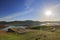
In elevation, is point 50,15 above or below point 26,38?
above

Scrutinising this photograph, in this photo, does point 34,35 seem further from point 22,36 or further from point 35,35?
point 22,36

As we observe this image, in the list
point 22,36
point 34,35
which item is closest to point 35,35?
point 34,35

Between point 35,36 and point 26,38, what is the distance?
0.15m

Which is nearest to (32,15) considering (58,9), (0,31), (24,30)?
(24,30)

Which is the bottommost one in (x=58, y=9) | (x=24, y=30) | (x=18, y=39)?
(x=18, y=39)

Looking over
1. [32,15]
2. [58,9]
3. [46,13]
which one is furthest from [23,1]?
[58,9]

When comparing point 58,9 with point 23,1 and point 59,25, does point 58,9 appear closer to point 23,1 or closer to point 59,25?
point 59,25

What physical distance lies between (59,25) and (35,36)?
450 millimetres

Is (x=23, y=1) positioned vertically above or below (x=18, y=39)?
above

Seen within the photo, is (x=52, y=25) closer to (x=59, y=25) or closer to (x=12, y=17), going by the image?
(x=59, y=25)

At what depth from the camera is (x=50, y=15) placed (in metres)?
1.94

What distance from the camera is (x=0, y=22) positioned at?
6.47 ft

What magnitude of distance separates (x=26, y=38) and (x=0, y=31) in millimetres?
460

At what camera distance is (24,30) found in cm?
191
